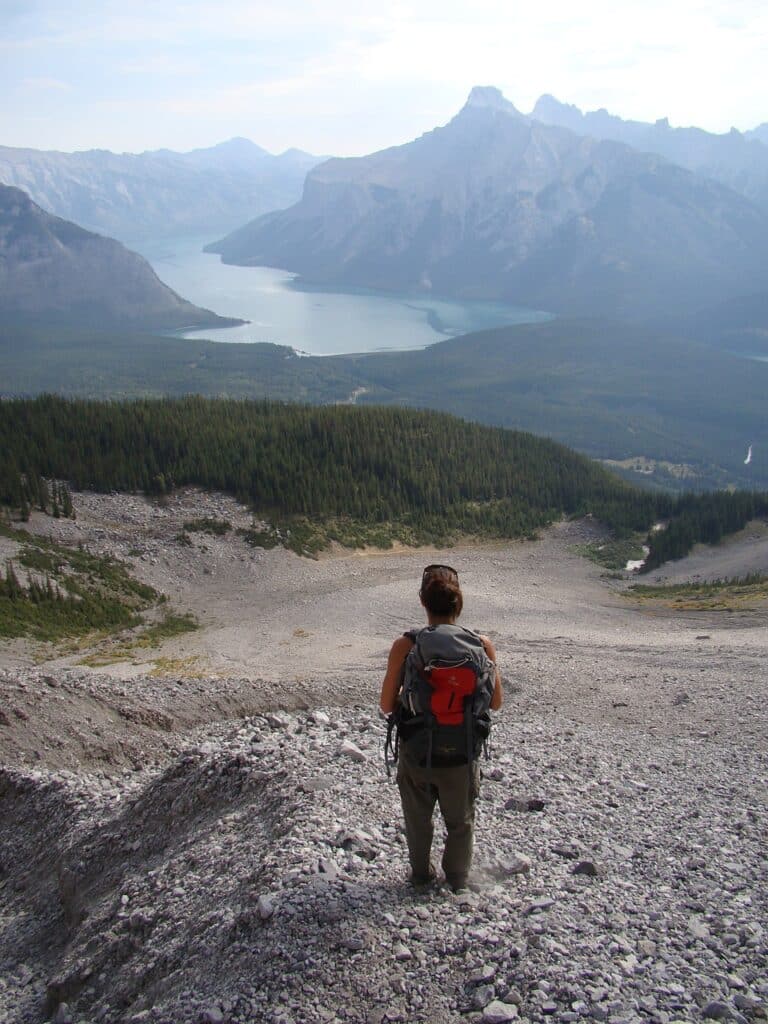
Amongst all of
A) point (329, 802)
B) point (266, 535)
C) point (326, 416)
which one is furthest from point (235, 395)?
point (329, 802)

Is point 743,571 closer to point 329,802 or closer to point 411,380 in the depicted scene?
point 329,802

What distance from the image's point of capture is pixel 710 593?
1460 inches

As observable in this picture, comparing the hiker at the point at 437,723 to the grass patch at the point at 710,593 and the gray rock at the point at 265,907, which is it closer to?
the gray rock at the point at 265,907

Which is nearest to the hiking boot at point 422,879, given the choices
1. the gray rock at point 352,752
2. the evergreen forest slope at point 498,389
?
the gray rock at point 352,752

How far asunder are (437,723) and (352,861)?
6.90 feet

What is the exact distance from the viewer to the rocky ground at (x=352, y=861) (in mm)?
6508

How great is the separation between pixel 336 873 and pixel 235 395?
A: 15139 centimetres

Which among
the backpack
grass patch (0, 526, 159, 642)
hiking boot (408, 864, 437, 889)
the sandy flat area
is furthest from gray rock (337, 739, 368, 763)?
grass patch (0, 526, 159, 642)

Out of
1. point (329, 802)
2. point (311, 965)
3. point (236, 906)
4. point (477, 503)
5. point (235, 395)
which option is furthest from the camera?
point (235, 395)

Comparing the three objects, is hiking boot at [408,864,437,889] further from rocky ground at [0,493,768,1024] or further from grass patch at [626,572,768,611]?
grass patch at [626,572,768,611]

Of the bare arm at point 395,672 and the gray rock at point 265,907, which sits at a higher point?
the bare arm at point 395,672

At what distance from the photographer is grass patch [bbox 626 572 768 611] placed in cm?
3288

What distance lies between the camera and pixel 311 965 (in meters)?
6.58

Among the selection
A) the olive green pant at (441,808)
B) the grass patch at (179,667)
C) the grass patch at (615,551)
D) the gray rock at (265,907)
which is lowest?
the grass patch at (615,551)
